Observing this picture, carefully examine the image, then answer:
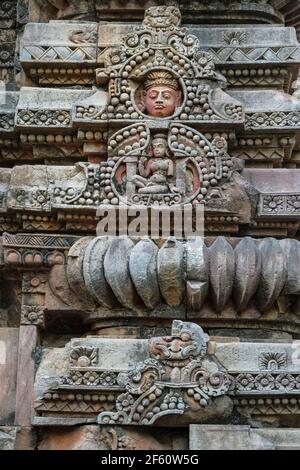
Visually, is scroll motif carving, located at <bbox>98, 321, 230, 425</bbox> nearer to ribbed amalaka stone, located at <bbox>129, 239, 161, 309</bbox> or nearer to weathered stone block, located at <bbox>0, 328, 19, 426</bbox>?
ribbed amalaka stone, located at <bbox>129, 239, 161, 309</bbox>

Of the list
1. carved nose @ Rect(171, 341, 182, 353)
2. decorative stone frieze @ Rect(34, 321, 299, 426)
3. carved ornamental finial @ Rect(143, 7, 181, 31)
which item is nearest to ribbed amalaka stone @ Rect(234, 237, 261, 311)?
decorative stone frieze @ Rect(34, 321, 299, 426)

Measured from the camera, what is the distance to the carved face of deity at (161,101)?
7.59 meters

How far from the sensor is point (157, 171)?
24.4 ft

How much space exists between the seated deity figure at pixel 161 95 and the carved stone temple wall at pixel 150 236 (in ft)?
0.04

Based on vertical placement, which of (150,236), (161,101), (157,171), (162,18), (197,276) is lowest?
(197,276)

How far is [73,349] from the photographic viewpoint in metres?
6.93

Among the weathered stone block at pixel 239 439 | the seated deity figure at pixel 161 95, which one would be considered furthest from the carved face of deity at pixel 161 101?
the weathered stone block at pixel 239 439

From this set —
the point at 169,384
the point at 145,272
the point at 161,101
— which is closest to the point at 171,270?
the point at 145,272

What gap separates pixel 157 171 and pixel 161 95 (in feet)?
1.62

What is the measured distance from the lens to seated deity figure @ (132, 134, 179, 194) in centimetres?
740

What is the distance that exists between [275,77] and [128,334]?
192 cm

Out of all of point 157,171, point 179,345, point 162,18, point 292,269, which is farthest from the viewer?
point 162,18

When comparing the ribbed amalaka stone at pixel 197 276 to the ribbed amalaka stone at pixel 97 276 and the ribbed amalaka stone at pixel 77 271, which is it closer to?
the ribbed amalaka stone at pixel 97 276

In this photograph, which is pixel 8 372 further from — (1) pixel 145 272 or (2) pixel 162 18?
(2) pixel 162 18
